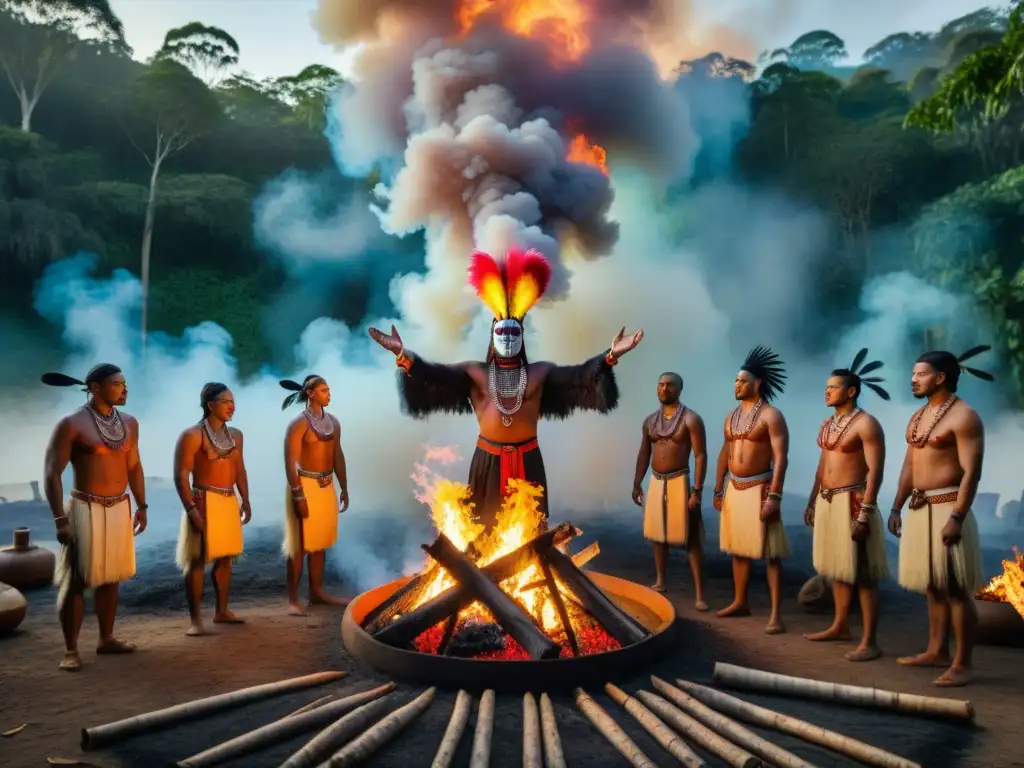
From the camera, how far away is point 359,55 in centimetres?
1198

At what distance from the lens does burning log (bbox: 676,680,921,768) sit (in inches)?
128

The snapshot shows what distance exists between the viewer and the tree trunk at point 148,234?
14398mm

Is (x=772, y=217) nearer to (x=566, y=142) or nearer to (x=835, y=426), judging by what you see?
(x=566, y=142)

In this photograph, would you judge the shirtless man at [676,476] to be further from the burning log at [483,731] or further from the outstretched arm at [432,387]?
the burning log at [483,731]

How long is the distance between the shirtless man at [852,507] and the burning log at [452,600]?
1.65 metres

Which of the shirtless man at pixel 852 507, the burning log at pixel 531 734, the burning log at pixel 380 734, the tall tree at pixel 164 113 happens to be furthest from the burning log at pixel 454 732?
the tall tree at pixel 164 113

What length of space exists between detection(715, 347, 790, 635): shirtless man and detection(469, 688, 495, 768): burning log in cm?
237

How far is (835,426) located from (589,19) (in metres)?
8.06

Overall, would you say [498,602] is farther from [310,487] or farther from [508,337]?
[310,487]

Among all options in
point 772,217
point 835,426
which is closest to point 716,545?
point 835,426

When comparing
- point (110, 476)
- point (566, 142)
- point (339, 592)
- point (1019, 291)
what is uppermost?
point (566, 142)

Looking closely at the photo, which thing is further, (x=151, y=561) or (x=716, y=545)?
(x=716, y=545)

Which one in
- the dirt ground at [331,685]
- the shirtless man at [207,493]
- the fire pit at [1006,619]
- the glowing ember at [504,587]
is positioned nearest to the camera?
the dirt ground at [331,685]

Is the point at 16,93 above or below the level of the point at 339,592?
above
